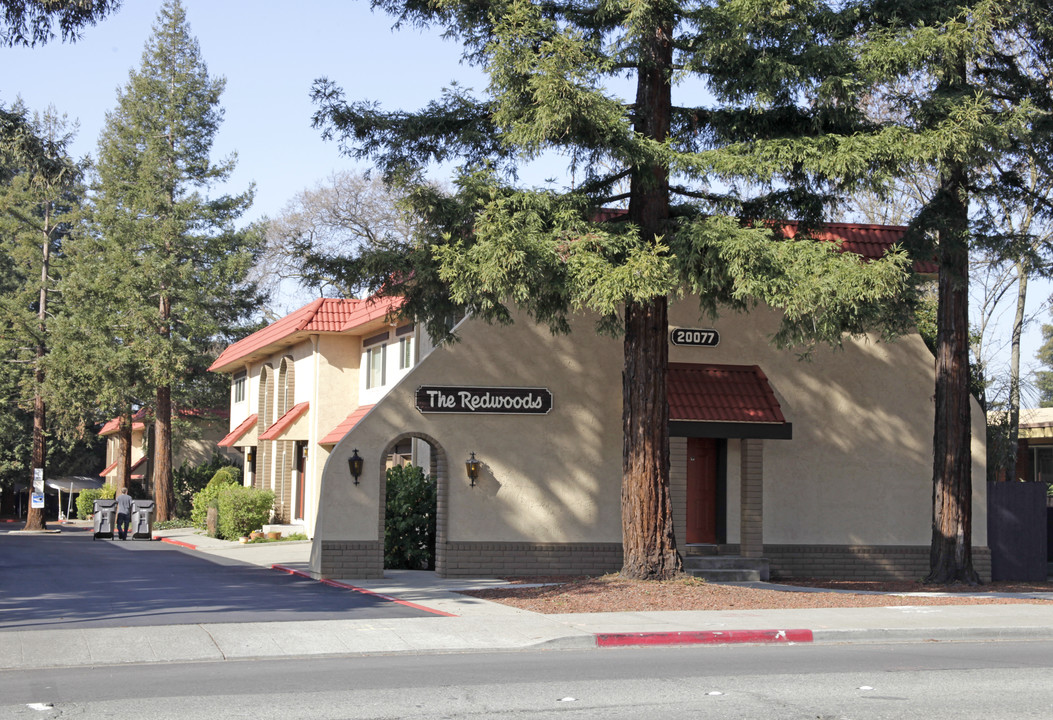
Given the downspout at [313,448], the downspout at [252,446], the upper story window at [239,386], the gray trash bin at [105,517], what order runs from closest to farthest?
the downspout at [313,448], the gray trash bin at [105,517], the downspout at [252,446], the upper story window at [239,386]

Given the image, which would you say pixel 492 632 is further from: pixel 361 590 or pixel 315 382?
pixel 315 382

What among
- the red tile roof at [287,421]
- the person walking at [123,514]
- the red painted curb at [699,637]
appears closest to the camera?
the red painted curb at [699,637]

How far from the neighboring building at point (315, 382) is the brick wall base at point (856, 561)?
8423 millimetres

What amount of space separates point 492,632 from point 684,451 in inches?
352

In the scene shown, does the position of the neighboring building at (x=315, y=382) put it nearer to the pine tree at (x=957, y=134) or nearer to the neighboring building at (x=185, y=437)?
the neighboring building at (x=185, y=437)

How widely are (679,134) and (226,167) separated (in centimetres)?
2875

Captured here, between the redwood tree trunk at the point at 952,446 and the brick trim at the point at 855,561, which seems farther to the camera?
the brick trim at the point at 855,561

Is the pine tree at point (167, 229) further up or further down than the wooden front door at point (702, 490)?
further up

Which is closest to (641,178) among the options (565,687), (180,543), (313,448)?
(565,687)

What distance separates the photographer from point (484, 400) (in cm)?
2055

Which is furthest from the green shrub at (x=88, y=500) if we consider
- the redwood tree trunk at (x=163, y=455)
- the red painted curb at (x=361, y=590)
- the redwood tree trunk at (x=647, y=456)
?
the redwood tree trunk at (x=647, y=456)

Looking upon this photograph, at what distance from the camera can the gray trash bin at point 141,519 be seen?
33969mm

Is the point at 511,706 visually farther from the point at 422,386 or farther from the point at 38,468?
the point at 38,468

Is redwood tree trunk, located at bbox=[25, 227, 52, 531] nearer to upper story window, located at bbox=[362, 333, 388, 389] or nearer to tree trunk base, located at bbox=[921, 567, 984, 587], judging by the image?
upper story window, located at bbox=[362, 333, 388, 389]
